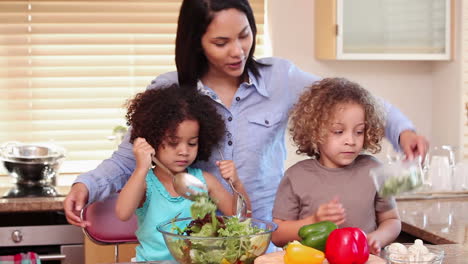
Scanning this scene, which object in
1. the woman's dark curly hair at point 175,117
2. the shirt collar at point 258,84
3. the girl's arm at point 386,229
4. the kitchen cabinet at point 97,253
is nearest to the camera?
the girl's arm at point 386,229

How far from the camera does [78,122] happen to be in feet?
12.9

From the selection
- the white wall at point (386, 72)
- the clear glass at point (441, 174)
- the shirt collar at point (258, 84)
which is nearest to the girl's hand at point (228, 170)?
the shirt collar at point (258, 84)

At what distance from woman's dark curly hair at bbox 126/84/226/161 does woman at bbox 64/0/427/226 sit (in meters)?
0.05

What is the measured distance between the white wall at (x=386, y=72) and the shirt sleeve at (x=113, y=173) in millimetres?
1385

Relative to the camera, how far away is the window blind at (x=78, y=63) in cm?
388

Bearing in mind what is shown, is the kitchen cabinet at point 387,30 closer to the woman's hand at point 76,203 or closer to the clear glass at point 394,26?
the clear glass at point 394,26

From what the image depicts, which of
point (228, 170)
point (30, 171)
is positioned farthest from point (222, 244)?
point (30, 171)

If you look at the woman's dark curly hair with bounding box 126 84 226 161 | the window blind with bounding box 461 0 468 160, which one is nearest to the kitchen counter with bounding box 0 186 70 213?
the woman's dark curly hair with bounding box 126 84 226 161

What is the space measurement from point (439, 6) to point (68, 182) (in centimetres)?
171

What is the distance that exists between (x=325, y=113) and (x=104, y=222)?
679 mm

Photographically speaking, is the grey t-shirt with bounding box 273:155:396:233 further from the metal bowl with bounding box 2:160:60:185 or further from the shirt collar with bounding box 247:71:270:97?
the metal bowl with bounding box 2:160:60:185

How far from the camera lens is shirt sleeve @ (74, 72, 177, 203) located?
224 centimetres

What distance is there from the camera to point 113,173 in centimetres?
232

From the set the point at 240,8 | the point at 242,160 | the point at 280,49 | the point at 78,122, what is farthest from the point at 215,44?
the point at 78,122
